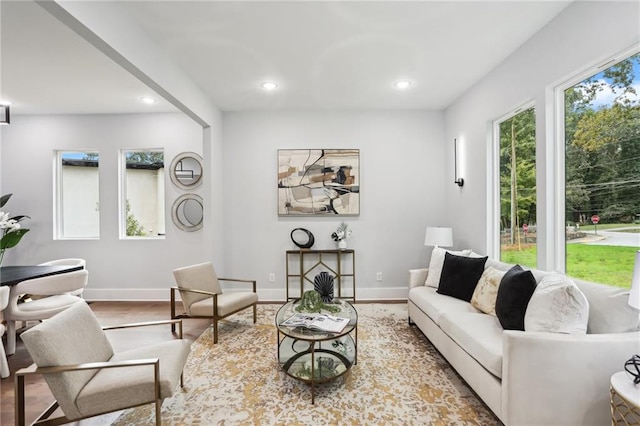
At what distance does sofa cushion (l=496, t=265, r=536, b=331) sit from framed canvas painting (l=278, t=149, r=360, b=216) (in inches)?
100

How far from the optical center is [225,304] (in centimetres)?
326

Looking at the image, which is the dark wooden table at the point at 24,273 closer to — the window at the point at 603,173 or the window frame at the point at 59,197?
the window frame at the point at 59,197

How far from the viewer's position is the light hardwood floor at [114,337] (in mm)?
2174

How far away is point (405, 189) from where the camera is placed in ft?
15.3

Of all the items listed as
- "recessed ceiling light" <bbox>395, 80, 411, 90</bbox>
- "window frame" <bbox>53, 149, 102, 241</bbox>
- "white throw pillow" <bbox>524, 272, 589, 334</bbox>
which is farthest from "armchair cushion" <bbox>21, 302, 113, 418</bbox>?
"recessed ceiling light" <bbox>395, 80, 411, 90</bbox>

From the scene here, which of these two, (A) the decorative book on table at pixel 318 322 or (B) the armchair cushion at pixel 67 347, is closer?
(B) the armchair cushion at pixel 67 347

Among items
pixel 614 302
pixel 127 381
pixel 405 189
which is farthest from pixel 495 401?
pixel 405 189

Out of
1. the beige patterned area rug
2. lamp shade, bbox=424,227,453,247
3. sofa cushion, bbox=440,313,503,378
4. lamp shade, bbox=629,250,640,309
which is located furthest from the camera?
lamp shade, bbox=424,227,453,247

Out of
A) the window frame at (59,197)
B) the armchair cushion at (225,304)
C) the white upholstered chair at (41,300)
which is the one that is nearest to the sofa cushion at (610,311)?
the armchair cushion at (225,304)

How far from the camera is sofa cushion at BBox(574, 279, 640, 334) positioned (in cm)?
174

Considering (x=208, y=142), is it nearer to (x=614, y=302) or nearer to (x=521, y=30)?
(x=521, y=30)

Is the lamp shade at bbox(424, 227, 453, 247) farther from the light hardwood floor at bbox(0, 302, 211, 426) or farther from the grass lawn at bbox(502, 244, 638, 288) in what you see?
the light hardwood floor at bbox(0, 302, 211, 426)

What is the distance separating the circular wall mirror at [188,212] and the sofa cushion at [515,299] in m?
4.01

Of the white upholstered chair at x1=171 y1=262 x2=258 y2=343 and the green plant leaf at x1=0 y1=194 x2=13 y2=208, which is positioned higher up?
the green plant leaf at x1=0 y1=194 x2=13 y2=208
